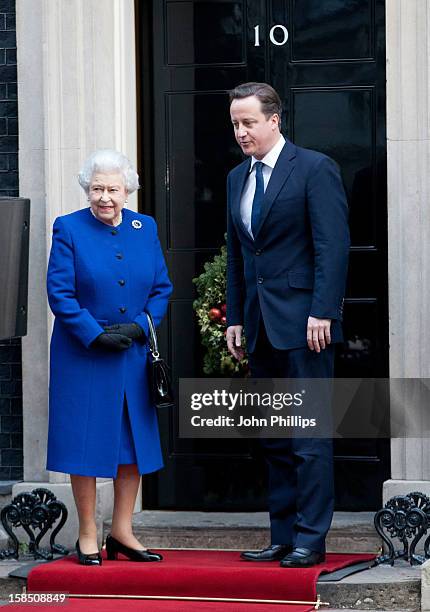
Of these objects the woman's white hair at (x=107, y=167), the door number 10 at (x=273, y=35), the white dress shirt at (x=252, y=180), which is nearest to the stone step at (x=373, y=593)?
the white dress shirt at (x=252, y=180)

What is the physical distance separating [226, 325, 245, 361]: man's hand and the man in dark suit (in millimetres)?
119

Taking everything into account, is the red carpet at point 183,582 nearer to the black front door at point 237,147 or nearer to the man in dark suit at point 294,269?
the man in dark suit at point 294,269

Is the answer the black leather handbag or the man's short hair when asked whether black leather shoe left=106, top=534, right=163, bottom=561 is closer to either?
the black leather handbag

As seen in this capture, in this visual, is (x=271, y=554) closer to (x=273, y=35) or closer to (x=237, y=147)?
(x=237, y=147)

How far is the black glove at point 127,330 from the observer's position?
22.3 feet

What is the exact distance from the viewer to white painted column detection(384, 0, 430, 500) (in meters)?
7.20

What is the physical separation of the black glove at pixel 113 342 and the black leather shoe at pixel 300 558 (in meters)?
1.19

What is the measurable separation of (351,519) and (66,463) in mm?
1612

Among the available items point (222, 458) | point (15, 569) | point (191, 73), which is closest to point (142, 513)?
point (222, 458)

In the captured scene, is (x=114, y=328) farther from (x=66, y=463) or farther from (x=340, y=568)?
(x=340, y=568)

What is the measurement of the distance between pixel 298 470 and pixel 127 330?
997 millimetres

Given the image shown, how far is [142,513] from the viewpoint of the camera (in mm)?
7957

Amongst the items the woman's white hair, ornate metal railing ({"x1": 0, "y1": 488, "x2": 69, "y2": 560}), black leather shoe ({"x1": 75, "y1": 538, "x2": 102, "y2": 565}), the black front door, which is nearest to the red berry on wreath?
the black front door

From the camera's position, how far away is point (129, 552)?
6.96 meters
